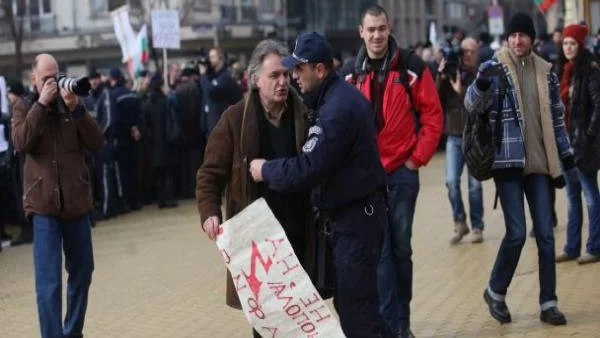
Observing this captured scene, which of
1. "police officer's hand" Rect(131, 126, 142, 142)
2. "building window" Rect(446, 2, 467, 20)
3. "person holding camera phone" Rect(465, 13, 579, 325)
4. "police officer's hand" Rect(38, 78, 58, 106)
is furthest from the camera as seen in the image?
"building window" Rect(446, 2, 467, 20)

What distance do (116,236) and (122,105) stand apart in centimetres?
271

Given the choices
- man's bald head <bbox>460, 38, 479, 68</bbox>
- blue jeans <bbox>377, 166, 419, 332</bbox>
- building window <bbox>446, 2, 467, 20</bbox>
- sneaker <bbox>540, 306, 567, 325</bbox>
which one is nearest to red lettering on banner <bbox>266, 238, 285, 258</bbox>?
blue jeans <bbox>377, 166, 419, 332</bbox>

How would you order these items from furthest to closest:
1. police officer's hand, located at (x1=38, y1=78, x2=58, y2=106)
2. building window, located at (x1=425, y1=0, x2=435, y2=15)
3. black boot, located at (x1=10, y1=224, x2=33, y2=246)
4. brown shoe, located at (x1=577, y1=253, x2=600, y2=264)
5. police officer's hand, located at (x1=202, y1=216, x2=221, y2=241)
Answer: building window, located at (x1=425, y1=0, x2=435, y2=15) → black boot, located at (x1=10, y1=224, x2=33, y2=246) → brown shoe, located at (x1=577, y1=253, x2=600, y2=264) → police officer's hand, located at (x1=38, y1=78, x2=58, y2=106) → police officer's hand, located at (x1=202, y1=216, x2=221, y2=241)

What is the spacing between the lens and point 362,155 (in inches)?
247

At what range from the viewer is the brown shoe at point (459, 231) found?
1216cm

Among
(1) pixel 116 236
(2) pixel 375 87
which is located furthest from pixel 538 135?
(1) pixel 116 236

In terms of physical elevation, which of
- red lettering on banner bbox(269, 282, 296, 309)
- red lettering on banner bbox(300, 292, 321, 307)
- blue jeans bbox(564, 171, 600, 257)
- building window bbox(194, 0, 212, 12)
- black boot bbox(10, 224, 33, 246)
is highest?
building window bbox(194, 0, 212, 12)

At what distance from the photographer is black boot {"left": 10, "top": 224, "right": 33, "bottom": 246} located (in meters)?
14.6

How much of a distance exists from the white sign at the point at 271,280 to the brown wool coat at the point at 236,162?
0.83 feet

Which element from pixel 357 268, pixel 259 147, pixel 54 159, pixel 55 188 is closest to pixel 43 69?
pixel 54 159

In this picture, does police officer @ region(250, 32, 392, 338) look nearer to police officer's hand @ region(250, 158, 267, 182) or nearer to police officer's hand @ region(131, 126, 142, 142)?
police officer's hand @ region(250, 158, 267, 182)

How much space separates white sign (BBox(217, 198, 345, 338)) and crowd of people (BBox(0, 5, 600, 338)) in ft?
0.58

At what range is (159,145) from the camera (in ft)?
58.4

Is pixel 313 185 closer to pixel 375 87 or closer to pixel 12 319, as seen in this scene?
pixel 375 87
